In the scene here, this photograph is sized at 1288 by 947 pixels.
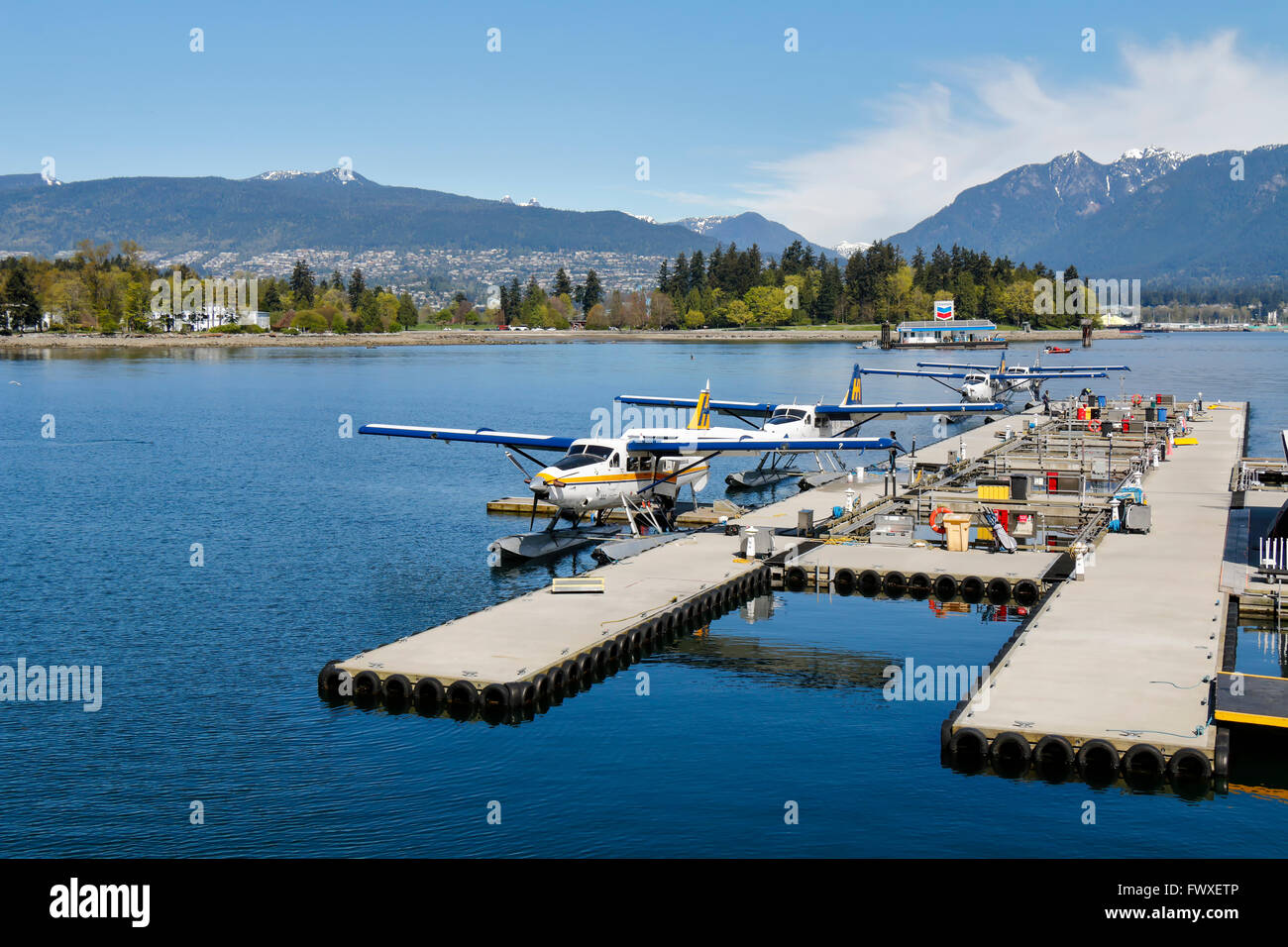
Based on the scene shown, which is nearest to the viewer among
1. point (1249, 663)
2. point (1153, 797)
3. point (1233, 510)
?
point (1153, 797)

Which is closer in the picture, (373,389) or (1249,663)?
(1249,663)

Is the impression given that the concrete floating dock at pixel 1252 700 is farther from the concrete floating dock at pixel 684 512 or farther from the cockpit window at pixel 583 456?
the concrete floating dock at pixel 684 512

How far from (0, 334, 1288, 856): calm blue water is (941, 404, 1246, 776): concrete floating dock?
82cm

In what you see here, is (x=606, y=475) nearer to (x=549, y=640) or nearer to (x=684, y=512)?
(x=684, y=512)

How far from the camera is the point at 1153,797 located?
61.7 feet

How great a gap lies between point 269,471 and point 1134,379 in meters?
122

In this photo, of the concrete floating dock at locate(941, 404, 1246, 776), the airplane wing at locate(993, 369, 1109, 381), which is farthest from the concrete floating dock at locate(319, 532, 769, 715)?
the airplane wing at locate(993, 369, 1109, 381)

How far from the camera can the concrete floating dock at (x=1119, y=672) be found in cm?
1911

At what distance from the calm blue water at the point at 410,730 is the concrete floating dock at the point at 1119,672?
0.82m

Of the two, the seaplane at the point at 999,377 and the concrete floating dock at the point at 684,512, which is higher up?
the seaplane at the point at 999,377

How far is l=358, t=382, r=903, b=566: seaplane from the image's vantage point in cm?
3647

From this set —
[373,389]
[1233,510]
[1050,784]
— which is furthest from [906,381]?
[1050,784]

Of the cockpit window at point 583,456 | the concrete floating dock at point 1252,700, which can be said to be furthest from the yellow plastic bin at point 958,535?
the concrete floating dock at point 1252,700
